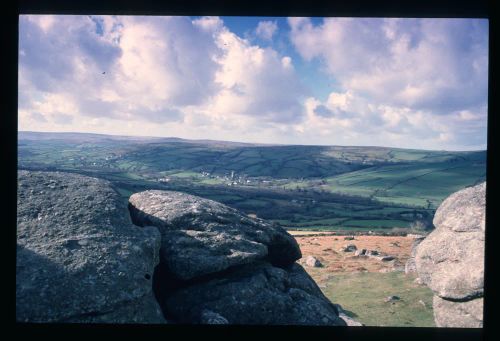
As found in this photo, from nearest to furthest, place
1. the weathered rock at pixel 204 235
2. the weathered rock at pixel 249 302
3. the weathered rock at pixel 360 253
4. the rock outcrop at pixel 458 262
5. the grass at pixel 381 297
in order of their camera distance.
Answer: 1. the weathered rock at pixel 249 302
2. the weathered rock at pixel 204 235
3. the rock outcrop at pixel 458 262
4. the grass at pixel 381 297
5. the weathered rock at pixel 360 253

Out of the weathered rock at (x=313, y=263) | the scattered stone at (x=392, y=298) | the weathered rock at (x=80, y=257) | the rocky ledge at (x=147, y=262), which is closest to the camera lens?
the weathered rock at (x=80, y=257)

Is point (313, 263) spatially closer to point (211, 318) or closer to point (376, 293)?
point (376, 293)

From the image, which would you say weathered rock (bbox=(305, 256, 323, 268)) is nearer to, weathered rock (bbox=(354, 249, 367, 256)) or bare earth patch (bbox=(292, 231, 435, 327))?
bare earth patch (bbox=(292, 231, 435, 327))

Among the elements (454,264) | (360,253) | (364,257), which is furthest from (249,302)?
(360,253)

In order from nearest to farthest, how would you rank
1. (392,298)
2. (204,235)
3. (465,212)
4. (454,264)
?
(204,235) < (454,264) < (465,212) < (392,298)

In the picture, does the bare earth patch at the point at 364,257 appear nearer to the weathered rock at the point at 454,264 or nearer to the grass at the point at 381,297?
the grass at the point at 381,297

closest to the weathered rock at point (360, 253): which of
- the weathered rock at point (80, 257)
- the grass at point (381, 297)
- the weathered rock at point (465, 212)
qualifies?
the grass at point (381, 297)

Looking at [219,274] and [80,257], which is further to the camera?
[219,274]
